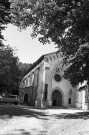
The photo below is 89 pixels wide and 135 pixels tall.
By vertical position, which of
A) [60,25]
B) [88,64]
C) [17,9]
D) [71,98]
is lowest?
[71,98]

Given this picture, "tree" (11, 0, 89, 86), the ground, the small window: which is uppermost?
"tree" (11, 0, 89, 86)

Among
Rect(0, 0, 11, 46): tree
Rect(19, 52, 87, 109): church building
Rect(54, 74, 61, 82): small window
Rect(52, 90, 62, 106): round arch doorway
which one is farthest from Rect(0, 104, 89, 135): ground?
Rect(54, 74, 61, 82): small window

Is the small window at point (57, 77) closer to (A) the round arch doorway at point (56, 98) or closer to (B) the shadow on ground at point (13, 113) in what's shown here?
(A) the round arch doorway at point (56, 98)

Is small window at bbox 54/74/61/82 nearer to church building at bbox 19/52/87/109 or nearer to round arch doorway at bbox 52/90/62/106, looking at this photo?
church building at bbox 19/52/87/109

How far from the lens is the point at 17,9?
555 inches

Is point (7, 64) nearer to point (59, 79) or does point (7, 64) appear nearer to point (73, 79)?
point (59, 79)

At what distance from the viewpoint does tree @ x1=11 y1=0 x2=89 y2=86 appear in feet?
41.4

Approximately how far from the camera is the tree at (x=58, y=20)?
12609mm

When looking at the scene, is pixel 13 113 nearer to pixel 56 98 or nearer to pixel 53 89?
pixel 53 89

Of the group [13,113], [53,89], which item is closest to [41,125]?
[13,113]

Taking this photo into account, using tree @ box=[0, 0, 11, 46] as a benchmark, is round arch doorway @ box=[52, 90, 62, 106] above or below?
below

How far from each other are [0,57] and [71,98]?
16.3 metres

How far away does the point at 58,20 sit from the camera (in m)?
13.5

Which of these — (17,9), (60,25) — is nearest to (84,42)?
(60,25)
